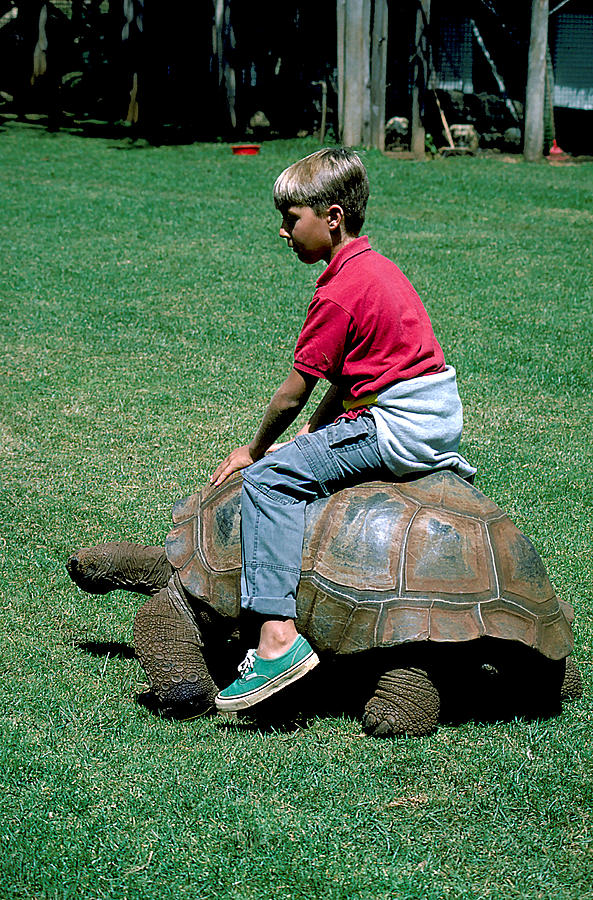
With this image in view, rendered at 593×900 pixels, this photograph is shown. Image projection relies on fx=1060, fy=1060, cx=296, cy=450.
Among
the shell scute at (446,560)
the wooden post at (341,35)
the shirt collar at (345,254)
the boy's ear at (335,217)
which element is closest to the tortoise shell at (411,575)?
the shell scute at (446,560)

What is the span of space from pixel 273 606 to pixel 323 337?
97 cm

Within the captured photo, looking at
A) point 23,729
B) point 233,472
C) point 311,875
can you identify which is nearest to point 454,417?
point 233,472

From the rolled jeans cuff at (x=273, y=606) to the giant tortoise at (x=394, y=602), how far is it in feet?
0.17

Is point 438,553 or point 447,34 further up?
point 447,34

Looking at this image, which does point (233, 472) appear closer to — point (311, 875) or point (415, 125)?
point (311, 875)

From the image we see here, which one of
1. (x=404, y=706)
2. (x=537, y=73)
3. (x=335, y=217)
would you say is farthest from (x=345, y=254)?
(x=537, y=73)

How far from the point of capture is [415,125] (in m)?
15.9

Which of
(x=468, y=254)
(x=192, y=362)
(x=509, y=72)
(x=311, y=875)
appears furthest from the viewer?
(x=509, y=72)

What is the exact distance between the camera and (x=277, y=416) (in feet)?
12.9

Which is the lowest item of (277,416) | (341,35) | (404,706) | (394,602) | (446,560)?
(404,706)

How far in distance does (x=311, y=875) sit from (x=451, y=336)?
6.15 metres

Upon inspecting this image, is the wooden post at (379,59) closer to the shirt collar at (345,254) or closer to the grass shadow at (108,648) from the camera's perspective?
the shirt collar at (345,254)

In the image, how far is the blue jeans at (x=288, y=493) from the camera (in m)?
3.77

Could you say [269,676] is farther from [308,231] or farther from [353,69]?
[353,69]
